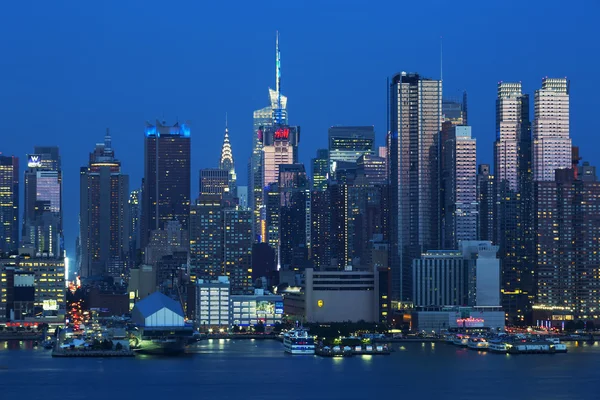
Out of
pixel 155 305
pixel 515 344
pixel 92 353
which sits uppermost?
pixel 155 305

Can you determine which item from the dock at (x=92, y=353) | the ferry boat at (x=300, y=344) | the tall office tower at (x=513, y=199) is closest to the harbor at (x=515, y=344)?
the ferry boat at (x=300, y=344)

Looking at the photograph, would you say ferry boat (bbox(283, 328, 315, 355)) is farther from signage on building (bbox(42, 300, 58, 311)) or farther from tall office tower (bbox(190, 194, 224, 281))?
tall office tower (bbox(190, 194, 224, 281))

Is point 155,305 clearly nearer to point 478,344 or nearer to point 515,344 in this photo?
point 478,344

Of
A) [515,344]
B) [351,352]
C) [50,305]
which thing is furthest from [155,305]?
[50,305]

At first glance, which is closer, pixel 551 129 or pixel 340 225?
pixel 551 129

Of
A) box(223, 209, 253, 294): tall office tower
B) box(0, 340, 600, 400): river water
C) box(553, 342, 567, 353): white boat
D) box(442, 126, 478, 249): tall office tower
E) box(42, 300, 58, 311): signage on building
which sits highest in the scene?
box(442, 126, 478, 249): tall office tower

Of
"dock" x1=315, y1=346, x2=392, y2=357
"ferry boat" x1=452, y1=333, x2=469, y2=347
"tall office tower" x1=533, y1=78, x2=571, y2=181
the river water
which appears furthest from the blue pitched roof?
"tall office tower" x1=533, y1=78, x2=571, y2=181

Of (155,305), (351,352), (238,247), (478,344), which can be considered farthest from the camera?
(238,247)
